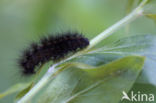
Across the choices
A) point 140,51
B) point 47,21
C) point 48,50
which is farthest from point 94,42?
point 47,21

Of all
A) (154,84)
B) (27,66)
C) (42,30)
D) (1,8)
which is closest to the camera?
(154,84)

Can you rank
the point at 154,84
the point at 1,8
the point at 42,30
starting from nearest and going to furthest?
the point at 154,84
the point at 42,30
the point at 1,8

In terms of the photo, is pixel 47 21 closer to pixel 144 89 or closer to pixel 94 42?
pixel 94 42

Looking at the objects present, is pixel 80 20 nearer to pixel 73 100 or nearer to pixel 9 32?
pixel 9 32

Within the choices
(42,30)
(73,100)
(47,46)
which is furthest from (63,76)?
(42,30)

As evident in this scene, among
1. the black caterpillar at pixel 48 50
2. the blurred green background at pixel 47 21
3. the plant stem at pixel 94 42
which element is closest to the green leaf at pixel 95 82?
the plant stem at pixel 94 42

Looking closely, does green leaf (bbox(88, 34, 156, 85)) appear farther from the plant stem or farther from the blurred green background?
the blurred green background
